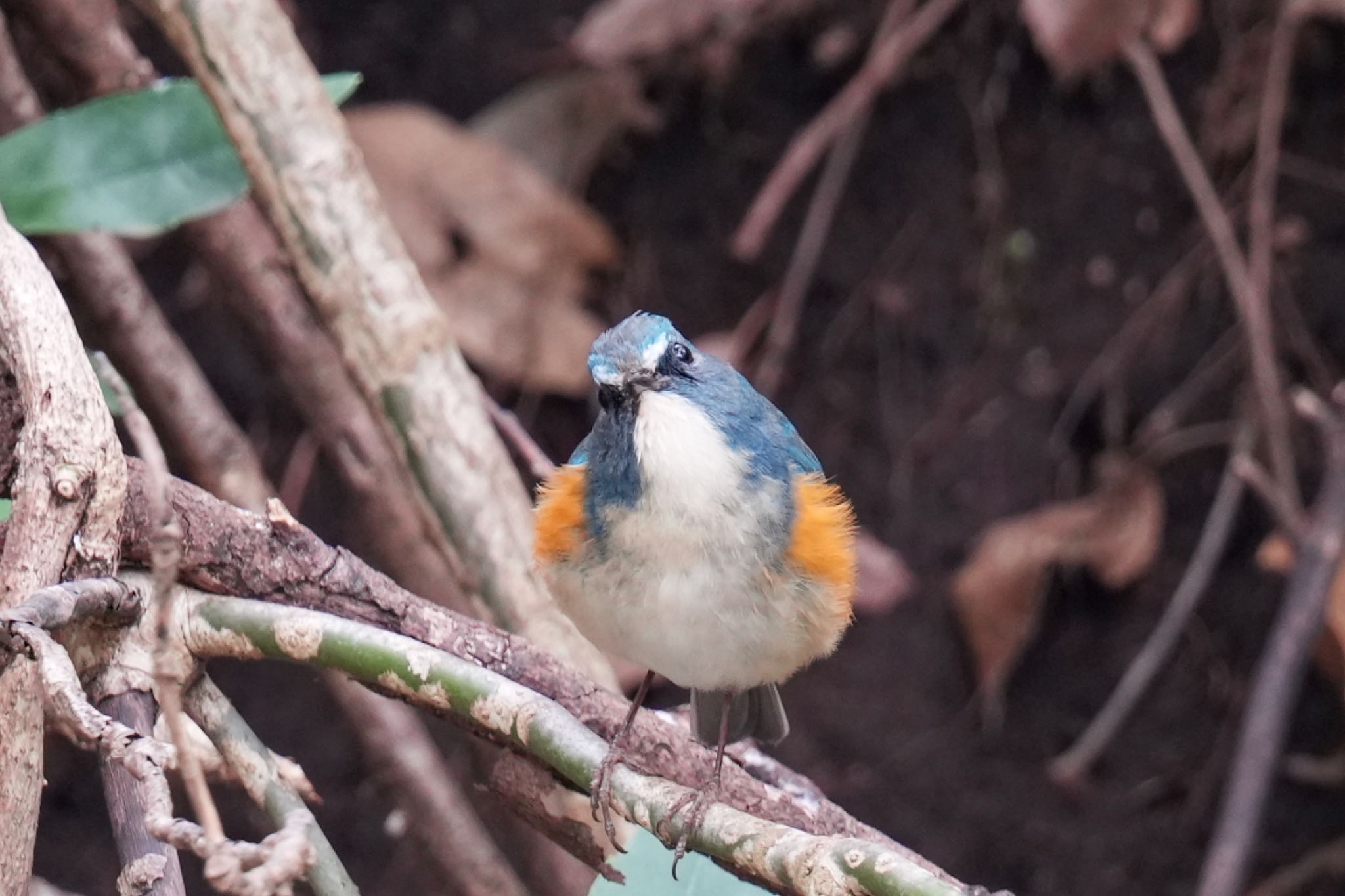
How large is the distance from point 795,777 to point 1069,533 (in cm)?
167

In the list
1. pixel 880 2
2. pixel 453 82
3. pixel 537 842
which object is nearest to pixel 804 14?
pixel 880 2

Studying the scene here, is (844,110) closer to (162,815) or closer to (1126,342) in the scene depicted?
(1126,342)

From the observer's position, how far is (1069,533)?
12.0ft

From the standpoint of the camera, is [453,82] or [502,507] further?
[453,82]

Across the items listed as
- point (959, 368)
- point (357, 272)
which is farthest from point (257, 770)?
point (959, 368)

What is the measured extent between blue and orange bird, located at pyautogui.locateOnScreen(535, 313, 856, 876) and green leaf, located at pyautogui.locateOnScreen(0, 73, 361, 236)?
0.86 meters

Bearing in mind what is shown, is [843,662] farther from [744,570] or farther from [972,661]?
[744,570]

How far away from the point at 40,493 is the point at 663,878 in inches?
38.5

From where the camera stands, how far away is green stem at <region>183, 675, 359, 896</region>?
1418mm

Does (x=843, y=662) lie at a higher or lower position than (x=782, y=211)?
lower

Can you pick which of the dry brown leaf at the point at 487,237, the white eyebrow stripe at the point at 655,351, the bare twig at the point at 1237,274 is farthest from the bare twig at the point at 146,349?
the bare twig at the point at 1237,274

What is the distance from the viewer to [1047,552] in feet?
11.9

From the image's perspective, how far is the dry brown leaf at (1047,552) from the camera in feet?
12.0

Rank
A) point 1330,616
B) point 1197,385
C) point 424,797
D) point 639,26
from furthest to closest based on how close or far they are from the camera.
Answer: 1. point 1197,385
2. point 639,26
3. point 1330,616
4. point 424,797
